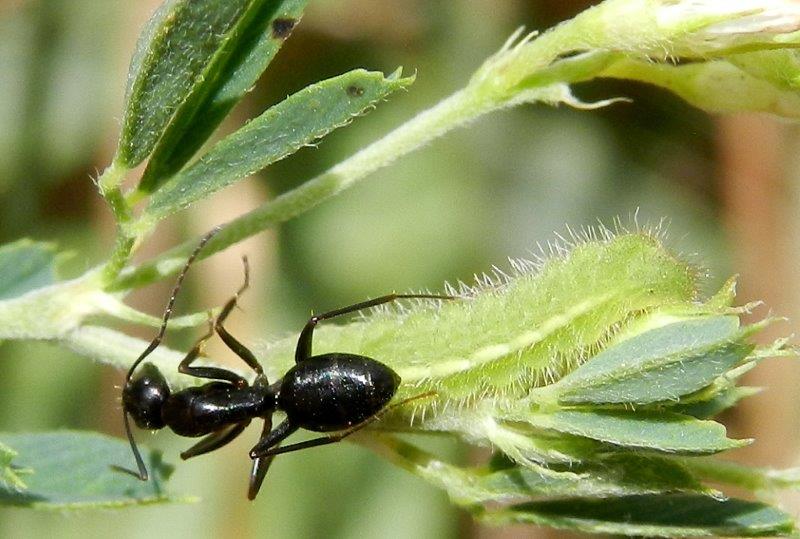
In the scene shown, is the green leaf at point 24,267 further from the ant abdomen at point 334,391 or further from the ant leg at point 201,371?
the ant abdomen at point 334,391

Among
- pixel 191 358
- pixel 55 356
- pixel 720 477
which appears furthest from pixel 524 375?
pixel 55 356

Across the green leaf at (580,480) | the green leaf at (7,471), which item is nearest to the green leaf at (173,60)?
the green leaf at (7,471)

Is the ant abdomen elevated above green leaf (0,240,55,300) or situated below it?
below

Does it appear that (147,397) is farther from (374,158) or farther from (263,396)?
(374,158)

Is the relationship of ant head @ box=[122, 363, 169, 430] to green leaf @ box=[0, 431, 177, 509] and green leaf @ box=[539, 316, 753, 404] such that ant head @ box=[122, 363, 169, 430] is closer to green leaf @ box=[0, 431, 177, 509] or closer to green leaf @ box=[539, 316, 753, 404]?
green leaf @ box=[0, 431, 177, 509]

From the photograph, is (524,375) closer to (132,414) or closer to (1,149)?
(132,414)

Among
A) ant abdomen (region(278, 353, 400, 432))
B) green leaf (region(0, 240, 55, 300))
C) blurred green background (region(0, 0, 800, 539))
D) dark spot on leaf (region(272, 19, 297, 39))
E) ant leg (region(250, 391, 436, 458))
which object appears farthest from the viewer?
blurred green background (region(0, 0, 800, 539))

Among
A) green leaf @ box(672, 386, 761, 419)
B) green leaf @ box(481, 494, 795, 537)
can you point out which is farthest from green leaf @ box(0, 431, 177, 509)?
green leaf @ box(672, 386, 761, 419)
